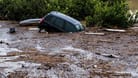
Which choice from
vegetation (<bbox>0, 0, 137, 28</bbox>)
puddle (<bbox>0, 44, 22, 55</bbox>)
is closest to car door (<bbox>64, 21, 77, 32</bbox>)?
vegetation (<bbox>0, 0, 137, 28</bbox>)

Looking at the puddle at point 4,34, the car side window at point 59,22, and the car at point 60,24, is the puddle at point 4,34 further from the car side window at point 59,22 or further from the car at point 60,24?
the car side window at point 59,22

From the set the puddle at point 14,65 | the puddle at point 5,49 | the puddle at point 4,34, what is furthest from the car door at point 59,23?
the puddle at point 14,65

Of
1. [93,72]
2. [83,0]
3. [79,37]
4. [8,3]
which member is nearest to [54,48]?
[79,37]

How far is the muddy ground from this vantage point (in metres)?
11.4

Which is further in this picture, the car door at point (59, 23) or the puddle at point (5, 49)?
the car door at point (59, 23)

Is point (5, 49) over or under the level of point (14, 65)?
under

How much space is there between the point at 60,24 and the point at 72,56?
7.73m

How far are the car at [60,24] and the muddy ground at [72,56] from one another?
79 centimetres

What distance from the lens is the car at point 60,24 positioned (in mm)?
21312

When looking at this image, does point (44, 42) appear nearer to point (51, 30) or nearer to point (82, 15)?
point (51, 30)

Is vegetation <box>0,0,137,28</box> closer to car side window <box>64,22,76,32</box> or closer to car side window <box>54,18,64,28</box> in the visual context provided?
car side window <box>64,22,76,32</box>

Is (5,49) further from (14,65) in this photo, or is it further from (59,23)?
(59,23)

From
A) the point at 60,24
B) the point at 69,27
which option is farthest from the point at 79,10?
the point at 69,27

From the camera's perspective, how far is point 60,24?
21531 mm
